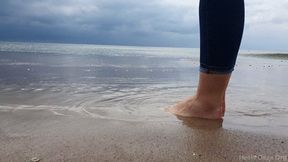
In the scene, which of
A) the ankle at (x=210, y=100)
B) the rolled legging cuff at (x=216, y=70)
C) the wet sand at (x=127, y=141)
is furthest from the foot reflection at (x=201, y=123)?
the rolled legging cuff at (x=216, y=70)

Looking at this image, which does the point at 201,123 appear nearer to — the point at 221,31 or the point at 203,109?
the point at 203,109

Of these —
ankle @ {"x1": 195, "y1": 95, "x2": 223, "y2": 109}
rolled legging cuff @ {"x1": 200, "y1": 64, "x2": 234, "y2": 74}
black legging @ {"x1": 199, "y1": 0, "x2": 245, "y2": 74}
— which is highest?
black legging @ {"x1": 199, "y1": 0, "x2": 245, "y2": 74}

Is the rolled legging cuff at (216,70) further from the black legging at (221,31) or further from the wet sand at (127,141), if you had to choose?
the wet sand at (127,141)

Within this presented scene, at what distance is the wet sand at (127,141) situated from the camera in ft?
5.77

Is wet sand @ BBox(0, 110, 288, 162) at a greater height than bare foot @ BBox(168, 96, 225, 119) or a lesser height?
lesser

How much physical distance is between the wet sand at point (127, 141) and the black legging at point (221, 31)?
0.43 meters

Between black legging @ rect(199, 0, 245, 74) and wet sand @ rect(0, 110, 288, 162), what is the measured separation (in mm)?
433

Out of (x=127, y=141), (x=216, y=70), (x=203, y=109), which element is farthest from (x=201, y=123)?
(x=127, y=141)


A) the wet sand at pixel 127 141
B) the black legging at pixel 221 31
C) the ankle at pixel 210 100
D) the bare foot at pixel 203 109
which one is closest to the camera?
the wet sand at pixel 127 141

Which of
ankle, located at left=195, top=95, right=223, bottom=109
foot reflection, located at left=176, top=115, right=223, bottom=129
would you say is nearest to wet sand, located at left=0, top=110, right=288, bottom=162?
foot reflection, located at left=176, top=115, right=223, bottom=129

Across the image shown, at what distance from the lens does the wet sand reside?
176 cm

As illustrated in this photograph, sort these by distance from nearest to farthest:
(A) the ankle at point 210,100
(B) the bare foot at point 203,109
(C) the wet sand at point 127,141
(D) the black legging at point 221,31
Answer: (C) the wet sand at point 127,141
(D) the black legging at point 221,31
(A) the ankle at point 210,100
(B) the bare foot at point 203,109

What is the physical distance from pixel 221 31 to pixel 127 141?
0.89 metres

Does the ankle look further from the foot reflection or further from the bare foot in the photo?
the foot reflection
